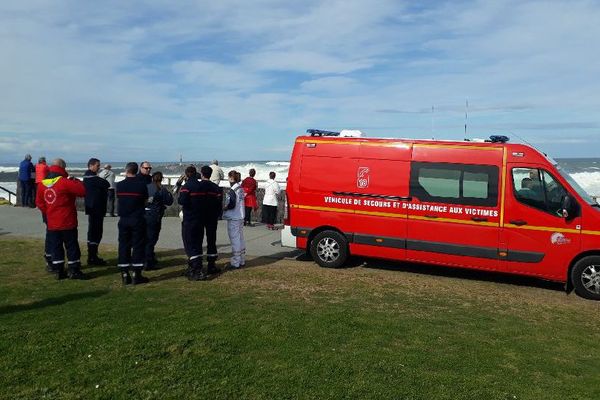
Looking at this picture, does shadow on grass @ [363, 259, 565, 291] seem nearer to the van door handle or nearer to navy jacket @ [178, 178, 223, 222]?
the van door handle

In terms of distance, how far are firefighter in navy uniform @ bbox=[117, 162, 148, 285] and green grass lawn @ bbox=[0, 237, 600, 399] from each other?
1.12 ft

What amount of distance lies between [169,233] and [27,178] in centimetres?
808

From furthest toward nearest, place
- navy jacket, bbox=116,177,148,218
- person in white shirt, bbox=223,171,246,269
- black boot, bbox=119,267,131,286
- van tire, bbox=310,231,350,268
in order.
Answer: van tire, bbox=310,231,350,268
person in white shirt, bbox=223,171,246,269
black boot, bbox=119,267,131,286
navy jacket, bbox=116,177,148,218

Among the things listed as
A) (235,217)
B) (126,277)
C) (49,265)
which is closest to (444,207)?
(235,217)

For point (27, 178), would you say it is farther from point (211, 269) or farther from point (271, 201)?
point (211, 269)

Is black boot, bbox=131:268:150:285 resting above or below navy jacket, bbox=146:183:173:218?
below

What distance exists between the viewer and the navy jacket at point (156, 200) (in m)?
8.48

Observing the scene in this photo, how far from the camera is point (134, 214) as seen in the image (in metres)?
7.54

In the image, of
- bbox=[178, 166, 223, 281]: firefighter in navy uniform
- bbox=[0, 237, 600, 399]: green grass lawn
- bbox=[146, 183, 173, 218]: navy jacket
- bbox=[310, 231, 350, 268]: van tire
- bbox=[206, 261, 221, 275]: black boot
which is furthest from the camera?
bbox=[310, 231, 350, 268]: van tire

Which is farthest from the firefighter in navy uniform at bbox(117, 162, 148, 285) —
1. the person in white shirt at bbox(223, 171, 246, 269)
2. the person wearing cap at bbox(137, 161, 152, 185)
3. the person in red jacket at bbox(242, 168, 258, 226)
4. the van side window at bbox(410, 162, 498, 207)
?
the person in red jacket at bbox(242, 168, 258, 226)

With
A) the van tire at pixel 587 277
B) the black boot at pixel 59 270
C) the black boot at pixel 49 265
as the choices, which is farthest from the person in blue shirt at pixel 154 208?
the van tire at pixel 587 277

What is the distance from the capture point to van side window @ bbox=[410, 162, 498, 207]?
815cm

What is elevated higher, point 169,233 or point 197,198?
point 197,198

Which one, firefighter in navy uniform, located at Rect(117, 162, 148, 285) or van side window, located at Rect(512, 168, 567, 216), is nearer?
firefighter in navy uniform, located at Rect(117, 162, 148, 285)
